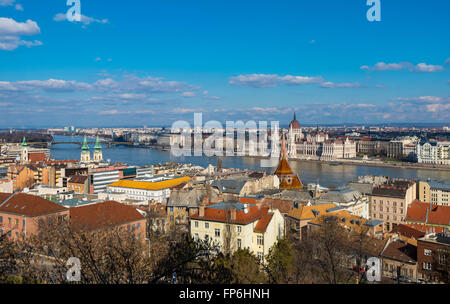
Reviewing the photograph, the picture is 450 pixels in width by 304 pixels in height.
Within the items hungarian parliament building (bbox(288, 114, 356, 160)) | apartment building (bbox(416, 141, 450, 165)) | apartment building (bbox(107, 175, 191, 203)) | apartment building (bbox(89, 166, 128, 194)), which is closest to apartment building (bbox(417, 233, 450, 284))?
apartment building (bbox(107, 175, 191, 203))

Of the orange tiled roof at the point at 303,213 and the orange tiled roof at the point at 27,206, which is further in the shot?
the orange tiled roof at the point at 303,213

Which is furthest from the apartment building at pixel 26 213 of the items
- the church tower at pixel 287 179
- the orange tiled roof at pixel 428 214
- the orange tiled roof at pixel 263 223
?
the church tower at pixel 287 179

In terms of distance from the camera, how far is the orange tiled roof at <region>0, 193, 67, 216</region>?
697 centimetres

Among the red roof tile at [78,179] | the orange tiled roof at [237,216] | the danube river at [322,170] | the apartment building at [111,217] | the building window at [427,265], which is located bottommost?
the danube river at [322,170]

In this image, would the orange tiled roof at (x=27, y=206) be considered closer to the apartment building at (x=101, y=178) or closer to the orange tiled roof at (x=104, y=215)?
the orange tiled roof at (x=104, y=215)

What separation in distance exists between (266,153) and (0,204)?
37.5m

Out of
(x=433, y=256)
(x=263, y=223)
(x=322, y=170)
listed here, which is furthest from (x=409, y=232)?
(x=322, y=170)

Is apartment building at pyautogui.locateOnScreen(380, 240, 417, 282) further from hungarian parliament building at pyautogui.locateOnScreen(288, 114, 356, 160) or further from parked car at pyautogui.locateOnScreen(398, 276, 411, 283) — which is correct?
hungarian parliament building at pyautogui.locateOnScreen(288, 114, 356, 160)

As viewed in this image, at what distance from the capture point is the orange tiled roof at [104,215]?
665 centimetres

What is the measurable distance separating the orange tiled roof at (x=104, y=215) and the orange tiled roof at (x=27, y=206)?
15.8 inches
